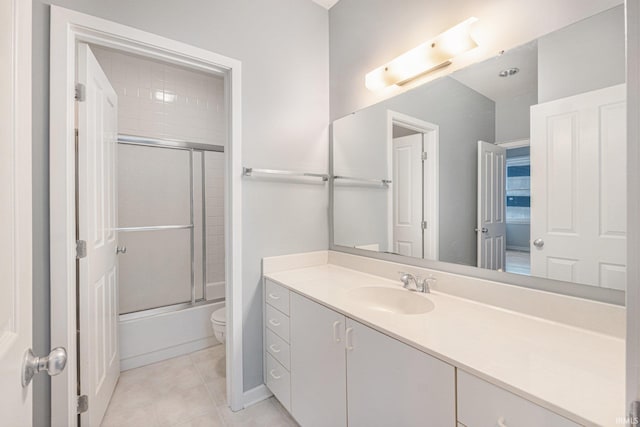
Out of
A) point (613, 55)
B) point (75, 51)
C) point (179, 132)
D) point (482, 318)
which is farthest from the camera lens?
point (179, 132)

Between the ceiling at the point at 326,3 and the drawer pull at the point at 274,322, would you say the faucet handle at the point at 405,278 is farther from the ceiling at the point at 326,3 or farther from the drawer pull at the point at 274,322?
the ceiling at the point at 326,3

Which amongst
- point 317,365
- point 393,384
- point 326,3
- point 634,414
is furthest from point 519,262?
point 326,3

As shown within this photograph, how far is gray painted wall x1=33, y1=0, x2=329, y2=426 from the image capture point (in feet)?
4.10

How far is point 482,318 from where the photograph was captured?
1.09m

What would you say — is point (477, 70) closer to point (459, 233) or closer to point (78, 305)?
point (459, 233)

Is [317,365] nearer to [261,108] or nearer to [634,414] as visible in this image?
[634,414]

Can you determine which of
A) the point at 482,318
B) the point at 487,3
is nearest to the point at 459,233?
the point at 482,318

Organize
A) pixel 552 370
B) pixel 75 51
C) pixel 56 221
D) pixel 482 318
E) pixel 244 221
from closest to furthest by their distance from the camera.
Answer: pixel 552 370
pixel 482 318
pixel 56 221
pixel 75 51
pixel 244 221

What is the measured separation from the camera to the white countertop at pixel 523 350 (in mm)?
638

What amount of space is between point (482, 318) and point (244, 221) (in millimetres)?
1302

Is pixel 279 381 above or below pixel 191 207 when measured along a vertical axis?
below

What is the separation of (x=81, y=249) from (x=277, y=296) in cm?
97

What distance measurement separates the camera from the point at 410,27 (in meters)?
1.56
